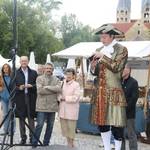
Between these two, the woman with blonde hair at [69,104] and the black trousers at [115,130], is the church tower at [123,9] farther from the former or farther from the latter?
the black trousers at [115,130]

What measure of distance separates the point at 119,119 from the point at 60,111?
2.12 meters

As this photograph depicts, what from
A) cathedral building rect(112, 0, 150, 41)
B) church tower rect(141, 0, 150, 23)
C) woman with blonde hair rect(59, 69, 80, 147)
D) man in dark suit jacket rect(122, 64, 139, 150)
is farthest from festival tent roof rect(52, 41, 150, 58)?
church tower rect(141, 0, 150, 23)

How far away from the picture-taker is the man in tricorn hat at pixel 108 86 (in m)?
5.48

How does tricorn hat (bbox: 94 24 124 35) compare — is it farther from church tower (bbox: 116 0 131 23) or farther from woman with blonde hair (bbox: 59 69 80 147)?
church tower (bbox: 116 0 131 23)

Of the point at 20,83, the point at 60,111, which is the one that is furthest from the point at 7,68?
the point at 60,111

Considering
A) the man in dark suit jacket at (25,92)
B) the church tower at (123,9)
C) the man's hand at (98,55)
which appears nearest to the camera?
the man's hand at (98,55)

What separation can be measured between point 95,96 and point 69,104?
73.6 inches

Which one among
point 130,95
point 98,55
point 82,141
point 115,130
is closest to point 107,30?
point 98,55

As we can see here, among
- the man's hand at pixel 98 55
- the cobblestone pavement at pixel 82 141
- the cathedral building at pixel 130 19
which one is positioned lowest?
the cobblestone pavement at pixel 82 141

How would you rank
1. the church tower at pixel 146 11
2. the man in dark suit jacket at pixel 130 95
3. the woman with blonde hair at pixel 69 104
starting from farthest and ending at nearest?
the church tower at pixel 146 11 → the woman with blonde hair at pixel 69 104 → the man in dark suit jacket at pixel 130 95

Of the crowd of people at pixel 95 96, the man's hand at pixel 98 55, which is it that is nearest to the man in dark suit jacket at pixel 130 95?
the crowd of people at pixel 95 96

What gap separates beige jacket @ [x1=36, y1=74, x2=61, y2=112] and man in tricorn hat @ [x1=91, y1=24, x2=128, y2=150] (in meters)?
1.89

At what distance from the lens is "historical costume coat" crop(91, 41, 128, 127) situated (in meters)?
5.51

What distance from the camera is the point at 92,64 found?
18.1 ft
